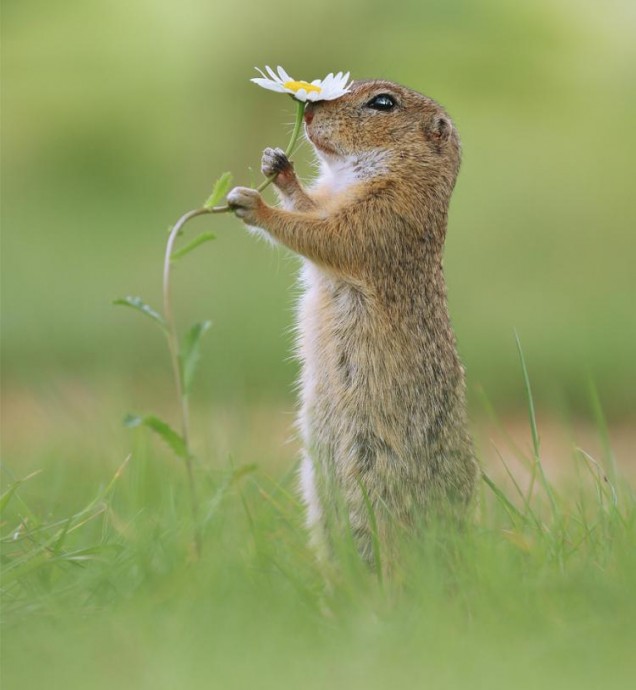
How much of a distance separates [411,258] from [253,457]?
1.58 meters

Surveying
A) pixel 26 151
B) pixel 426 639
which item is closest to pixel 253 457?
pixel 426 639

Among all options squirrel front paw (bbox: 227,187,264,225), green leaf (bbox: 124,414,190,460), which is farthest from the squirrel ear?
green leaf (bbox: 124,414,190,460)

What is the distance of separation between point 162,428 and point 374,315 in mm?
1349

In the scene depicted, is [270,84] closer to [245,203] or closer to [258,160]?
[245,203]

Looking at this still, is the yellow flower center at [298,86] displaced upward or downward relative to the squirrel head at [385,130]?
upward

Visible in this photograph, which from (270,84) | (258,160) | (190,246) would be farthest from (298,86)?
(258,160)

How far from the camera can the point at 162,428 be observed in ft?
13.3

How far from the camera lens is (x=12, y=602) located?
3.93 meters

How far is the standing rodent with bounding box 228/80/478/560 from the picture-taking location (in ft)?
16.4

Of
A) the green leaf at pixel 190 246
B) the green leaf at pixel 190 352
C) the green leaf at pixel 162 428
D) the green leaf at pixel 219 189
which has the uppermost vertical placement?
the green leaf at pixel 219 189

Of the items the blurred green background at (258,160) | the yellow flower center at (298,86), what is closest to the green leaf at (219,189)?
the yellow flower center at (298,86)

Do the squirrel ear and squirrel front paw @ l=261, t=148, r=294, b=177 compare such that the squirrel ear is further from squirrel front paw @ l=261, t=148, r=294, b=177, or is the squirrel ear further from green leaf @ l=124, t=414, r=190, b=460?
green leaf @ l=124, t=414, r=190, b=460

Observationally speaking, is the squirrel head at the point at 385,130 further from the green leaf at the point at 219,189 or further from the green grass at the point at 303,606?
the green grass at the point at 303,606

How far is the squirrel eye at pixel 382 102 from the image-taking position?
222 inches
